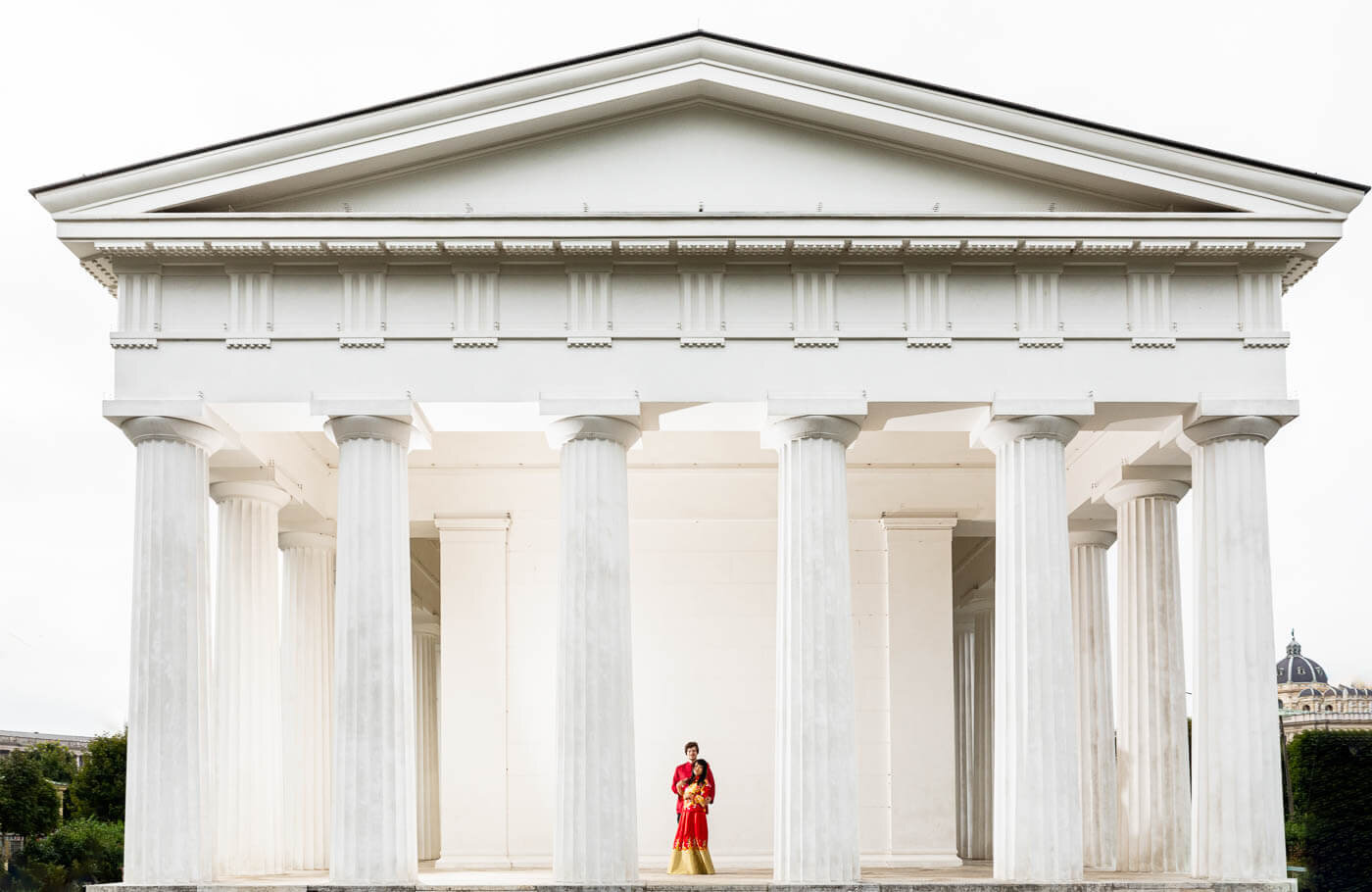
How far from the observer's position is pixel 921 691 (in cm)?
4578

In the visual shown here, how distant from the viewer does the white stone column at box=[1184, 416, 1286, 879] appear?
115 ft

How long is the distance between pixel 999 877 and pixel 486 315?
593 inches

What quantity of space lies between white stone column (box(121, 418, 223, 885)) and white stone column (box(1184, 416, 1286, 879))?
19716mm

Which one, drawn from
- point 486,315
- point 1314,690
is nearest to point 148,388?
point 486,315

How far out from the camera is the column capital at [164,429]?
35656mm

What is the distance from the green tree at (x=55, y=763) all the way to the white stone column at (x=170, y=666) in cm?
7481

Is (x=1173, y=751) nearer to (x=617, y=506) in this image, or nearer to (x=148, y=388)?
(x=617, y=506)

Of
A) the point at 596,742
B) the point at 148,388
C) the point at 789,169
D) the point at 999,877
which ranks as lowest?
the point at 999,877

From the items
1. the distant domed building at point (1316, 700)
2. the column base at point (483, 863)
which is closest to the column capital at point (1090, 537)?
the column base at point (483, 863)

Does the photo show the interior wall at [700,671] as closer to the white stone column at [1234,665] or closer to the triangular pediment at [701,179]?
the white stone column at [1234,665]

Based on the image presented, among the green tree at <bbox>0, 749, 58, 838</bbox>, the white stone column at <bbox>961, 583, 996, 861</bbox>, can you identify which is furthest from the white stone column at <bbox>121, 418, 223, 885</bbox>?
the green tree at <bbox>0, 749, 58, 838</bbox>

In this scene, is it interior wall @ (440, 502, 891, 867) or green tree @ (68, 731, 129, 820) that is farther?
green tree @ (68, 731, 129, 820)

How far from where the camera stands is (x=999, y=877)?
35.0m

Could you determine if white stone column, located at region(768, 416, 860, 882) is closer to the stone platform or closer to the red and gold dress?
the stone platform
